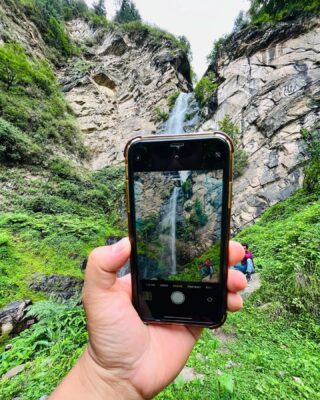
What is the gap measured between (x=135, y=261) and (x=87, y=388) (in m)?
0.78

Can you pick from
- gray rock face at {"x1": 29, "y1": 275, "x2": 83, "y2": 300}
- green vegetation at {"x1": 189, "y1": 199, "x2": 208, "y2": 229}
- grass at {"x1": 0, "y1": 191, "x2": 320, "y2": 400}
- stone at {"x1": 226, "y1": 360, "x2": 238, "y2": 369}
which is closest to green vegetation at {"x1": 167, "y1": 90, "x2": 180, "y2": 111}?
grass at {"x1": 0, "y1": 191, "x2": 320, "y2": 400}

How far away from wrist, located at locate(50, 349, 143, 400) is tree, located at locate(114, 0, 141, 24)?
40.5 meters

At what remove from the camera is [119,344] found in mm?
1398

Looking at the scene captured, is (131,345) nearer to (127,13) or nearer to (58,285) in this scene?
(58,285)

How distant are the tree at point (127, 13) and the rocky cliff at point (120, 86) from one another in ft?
31.2

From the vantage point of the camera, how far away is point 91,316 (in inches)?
57.5

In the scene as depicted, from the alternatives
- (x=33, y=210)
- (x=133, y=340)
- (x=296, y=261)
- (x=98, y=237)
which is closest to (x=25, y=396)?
(x=133, y=340)

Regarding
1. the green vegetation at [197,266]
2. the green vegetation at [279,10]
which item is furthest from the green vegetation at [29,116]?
the green vegetation at [279,10]

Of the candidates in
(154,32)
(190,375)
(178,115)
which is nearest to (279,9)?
(178,115)

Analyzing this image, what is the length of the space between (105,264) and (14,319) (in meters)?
4.66

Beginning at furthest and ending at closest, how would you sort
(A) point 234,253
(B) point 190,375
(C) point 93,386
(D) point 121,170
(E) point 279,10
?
(D) point 121,170 → (E) point 279,10 → (B) point 190,375 → (A) point 234,253 → (C) point 93,386

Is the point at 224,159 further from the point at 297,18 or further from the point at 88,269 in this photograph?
the point at 297,18

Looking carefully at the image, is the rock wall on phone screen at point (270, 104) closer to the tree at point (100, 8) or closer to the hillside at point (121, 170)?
the hillside at point (121, 170)

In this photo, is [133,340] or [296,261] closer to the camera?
[133,340]
